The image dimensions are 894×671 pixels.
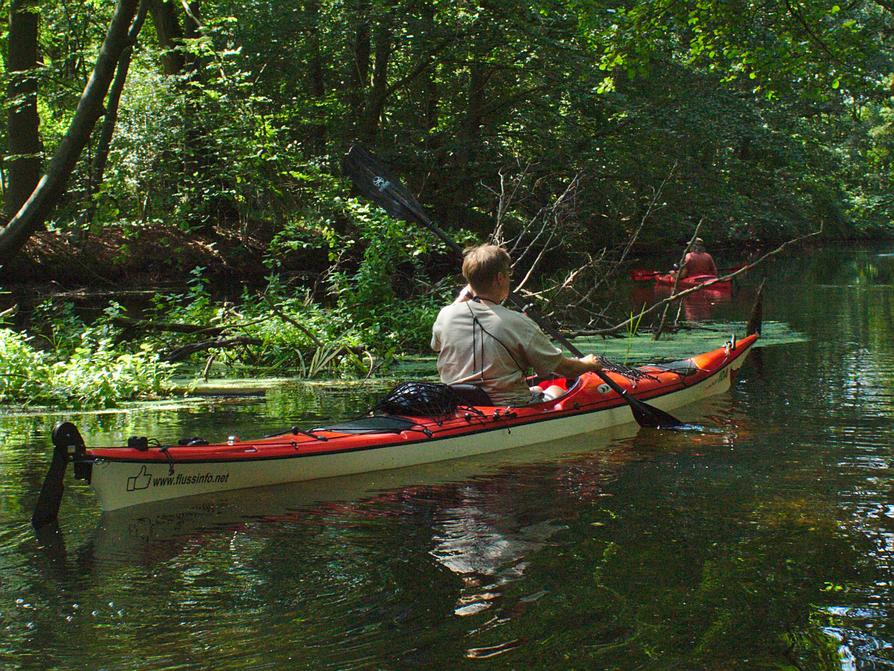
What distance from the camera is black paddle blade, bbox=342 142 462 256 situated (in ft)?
25.3

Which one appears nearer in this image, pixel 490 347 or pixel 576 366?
pixel 490 347

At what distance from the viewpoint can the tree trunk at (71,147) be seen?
920cm

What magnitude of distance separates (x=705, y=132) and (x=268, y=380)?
14.0 meters

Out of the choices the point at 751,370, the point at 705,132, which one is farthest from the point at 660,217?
the point at 751,370

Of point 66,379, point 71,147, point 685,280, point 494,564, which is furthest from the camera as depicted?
point 685,280

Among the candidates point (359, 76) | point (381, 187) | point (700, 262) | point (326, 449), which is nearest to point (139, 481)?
point (326, 449)

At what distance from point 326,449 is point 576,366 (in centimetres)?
179

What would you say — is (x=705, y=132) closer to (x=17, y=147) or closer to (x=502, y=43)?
(x=502, y=43)

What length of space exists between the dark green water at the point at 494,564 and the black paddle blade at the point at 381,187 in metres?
2.14

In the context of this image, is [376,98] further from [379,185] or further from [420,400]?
[420,400]

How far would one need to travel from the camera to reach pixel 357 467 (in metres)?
5.65

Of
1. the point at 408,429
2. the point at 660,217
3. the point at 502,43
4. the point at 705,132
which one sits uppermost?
the point at 502,43

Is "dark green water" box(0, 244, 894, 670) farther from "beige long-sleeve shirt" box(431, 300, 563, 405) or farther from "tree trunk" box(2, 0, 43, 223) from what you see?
"tree trunk" box(2, 0, 43, 223)

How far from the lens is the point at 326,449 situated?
5.47 metres
